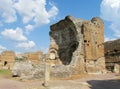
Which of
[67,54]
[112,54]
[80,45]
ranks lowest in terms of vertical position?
[67,54]

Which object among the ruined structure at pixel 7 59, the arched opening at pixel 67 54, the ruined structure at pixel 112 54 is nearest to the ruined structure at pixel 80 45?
the arched opening at pixel 67 54

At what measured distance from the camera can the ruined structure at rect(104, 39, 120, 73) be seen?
28925mm

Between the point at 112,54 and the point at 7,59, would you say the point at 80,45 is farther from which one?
the point at 7,59

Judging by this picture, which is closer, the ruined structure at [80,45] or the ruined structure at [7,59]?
the ruined structure at [80,45]

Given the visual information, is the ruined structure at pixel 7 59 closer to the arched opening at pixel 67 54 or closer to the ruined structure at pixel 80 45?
the ruined structure at pixel 80 45

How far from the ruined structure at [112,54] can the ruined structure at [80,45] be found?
4100mm

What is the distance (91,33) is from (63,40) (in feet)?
16.4

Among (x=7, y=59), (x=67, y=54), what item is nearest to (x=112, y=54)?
(x=67, y=54)

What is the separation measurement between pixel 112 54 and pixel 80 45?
8.05 meters

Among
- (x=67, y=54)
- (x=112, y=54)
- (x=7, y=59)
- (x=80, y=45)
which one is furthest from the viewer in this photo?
(x=7, y=59)

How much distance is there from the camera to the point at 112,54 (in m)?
30.0

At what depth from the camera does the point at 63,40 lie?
28531 mm

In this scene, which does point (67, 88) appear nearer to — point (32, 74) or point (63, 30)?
point (32, 74)

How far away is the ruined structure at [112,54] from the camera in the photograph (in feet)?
94.9
